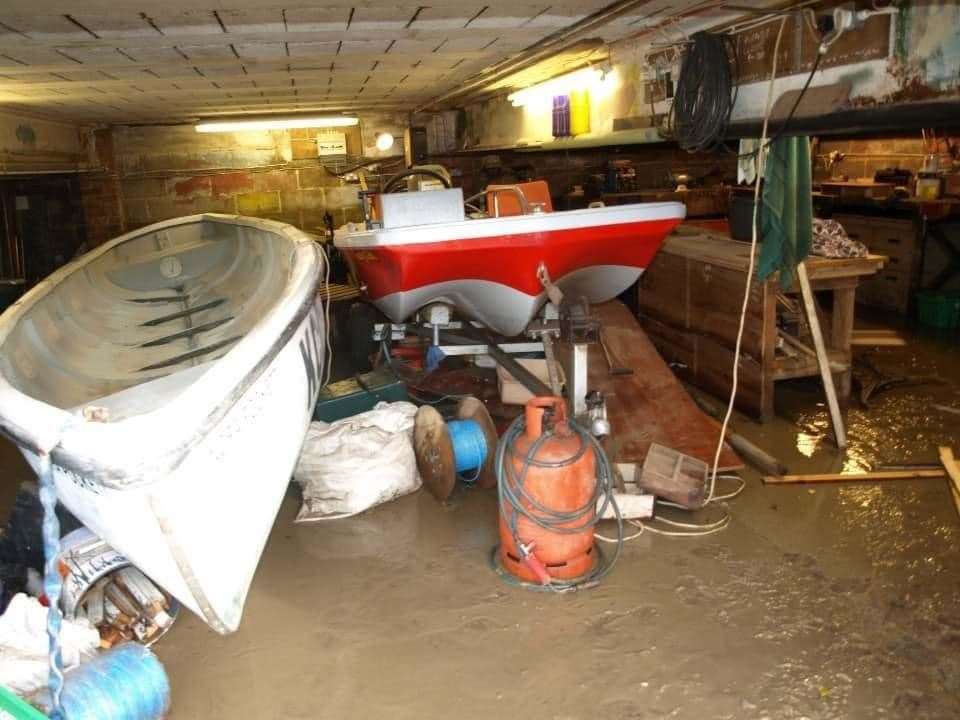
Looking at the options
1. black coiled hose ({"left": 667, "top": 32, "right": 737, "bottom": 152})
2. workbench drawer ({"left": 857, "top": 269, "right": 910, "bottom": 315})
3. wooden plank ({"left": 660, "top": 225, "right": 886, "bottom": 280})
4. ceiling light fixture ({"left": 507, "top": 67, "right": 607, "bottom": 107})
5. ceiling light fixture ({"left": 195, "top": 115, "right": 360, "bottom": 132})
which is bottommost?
workbench drawer ({"left": 857, "top": 269, "right": 910, "bottom": 315})

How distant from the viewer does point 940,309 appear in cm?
700

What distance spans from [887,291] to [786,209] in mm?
4242

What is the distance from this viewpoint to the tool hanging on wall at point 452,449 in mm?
3953

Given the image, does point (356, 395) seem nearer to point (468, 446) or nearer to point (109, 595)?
point (468, 446)

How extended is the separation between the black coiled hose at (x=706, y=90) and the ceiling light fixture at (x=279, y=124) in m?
6.71

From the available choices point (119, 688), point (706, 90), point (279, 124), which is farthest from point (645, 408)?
point (279, 124)

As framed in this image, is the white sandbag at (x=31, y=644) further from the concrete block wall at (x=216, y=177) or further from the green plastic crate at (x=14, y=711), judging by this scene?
the concrete block wall at (x=216, y=177)

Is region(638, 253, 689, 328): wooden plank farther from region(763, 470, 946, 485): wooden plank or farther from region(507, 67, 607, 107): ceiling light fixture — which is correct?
region(763, 470, 946, 485): wooden plank

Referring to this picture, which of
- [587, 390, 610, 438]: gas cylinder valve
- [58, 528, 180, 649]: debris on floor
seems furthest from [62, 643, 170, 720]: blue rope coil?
[587, 390, 610, 438]: gas cylinder valve

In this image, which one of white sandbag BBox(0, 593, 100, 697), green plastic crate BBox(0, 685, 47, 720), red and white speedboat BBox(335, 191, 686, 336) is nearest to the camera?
green plastic crate BBox(0, 685, 47, 720)

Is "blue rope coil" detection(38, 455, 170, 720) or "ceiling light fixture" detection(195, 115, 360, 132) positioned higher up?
"ceiling light fixture" detection(195, 115, 360, 132)

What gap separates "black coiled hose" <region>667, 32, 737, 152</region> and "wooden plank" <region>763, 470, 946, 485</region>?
6.28 feet

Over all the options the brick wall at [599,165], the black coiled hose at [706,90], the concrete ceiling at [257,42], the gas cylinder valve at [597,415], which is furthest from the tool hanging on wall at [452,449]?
the brick wall at [599,165]

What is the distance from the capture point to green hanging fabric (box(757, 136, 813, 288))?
13.7 feet
